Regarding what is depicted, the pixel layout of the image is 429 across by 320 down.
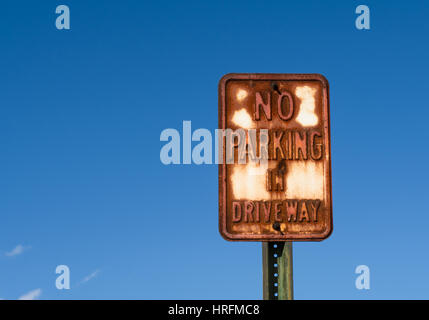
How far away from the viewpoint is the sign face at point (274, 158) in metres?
9.27

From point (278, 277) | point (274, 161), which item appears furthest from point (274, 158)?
point (278, 277)

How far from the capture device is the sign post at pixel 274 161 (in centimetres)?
925

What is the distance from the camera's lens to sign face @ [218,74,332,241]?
9273mm

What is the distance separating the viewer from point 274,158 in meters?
9.48

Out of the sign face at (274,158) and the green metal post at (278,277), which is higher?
the sign face at (274,158)

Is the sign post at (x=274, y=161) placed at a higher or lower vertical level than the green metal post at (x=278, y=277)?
higher

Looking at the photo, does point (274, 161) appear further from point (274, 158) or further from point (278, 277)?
point (278, 277)

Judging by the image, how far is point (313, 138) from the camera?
9.55 metres

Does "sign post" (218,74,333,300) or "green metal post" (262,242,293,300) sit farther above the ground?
"sign post" (218,74,333,300)

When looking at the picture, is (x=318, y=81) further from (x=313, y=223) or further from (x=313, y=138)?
(x=313, y=223)

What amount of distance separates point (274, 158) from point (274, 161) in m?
0.05
